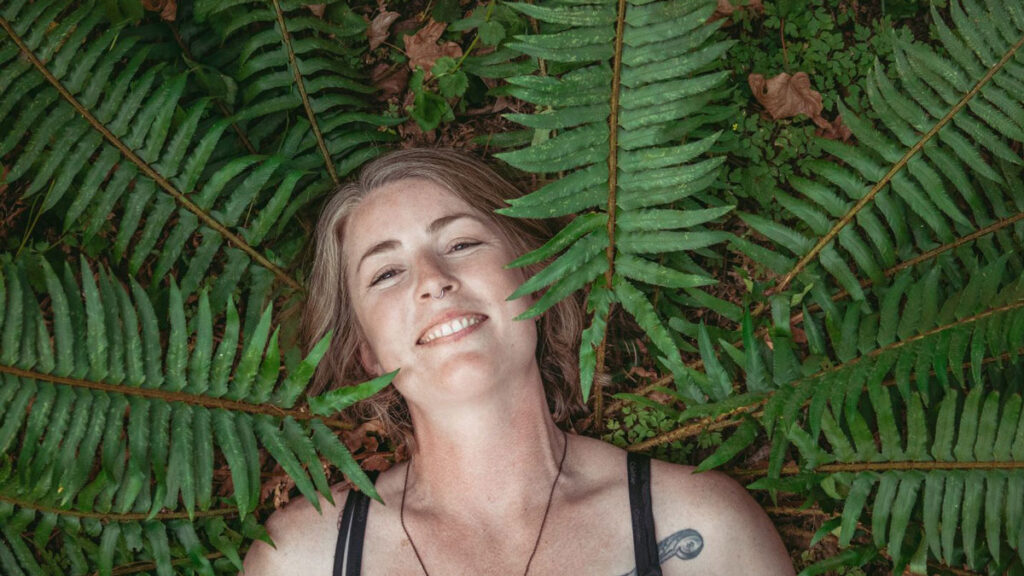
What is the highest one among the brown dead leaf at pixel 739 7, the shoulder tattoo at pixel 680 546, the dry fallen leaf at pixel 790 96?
the brown dead leaf at pixel 739 7

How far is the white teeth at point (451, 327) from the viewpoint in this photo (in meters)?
3.13

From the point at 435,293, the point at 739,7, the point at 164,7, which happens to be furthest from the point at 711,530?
the point at 164,7

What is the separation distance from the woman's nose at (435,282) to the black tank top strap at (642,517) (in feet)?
3.61

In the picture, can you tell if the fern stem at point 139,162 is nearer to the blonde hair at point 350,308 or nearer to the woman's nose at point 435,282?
the blonde hair at point 350,308

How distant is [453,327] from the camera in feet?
10.3

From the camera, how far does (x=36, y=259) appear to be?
3881 mm

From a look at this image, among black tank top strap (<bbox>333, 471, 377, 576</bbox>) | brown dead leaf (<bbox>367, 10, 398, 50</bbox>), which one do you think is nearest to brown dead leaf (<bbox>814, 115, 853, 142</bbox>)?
brown dead leaf (<bbox>367, 10, 398, 50</bbox>)

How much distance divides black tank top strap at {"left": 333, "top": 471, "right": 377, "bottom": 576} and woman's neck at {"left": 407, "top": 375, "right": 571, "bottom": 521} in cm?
26

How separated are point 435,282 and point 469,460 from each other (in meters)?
0.79

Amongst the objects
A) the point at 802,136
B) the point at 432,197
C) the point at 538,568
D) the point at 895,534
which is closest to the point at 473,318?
the point at 432,197

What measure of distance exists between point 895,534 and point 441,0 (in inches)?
121

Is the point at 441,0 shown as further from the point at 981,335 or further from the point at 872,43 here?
the point at 981,335

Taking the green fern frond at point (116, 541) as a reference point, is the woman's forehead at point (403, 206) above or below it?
above

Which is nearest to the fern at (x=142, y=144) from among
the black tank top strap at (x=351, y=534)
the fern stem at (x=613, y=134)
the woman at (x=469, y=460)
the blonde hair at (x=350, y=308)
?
the blonde hair at (x=350, y=308)
